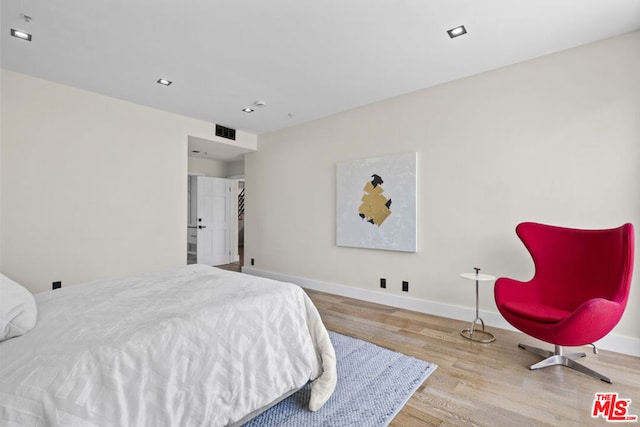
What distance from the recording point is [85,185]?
11.8ft

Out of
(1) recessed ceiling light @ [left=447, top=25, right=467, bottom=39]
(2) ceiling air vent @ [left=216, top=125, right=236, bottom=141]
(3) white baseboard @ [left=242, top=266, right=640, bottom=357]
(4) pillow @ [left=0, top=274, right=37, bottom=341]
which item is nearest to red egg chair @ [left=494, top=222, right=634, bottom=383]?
(3) white baseboard @ [left=242, top=266, right=640, bottom=357]

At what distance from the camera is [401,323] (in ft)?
10.6

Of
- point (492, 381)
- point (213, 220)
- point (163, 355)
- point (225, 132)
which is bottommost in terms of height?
point (492, 381)

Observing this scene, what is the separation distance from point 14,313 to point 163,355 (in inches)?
26.5

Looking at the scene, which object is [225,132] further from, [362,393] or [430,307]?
[362,393]

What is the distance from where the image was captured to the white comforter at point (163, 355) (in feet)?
3.47

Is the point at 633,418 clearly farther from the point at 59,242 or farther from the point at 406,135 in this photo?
the point at 59,242

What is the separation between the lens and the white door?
253 inches

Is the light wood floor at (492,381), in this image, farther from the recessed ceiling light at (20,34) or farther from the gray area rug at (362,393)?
the recessed ceiling light at (20,34)

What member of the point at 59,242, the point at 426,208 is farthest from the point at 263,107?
the point at 59,242

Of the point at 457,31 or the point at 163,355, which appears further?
the point at 457,31

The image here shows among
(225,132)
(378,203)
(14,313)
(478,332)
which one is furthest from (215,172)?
(478,332)

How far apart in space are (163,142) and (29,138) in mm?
1407

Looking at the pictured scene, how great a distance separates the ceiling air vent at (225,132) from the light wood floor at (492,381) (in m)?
3.57
